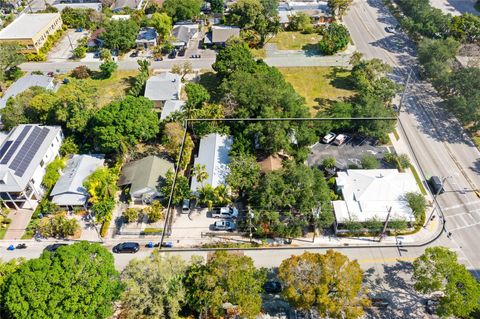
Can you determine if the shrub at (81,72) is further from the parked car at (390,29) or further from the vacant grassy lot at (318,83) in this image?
the parked car at (390,29)

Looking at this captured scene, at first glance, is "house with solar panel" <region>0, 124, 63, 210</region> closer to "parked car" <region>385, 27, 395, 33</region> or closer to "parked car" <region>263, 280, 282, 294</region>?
"parked car" <region>263, 280, 282, 294</region>

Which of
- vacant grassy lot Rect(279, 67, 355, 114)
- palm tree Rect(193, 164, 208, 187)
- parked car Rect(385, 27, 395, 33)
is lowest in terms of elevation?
vacant grassy lot Rect(279, 67, 355, 114)

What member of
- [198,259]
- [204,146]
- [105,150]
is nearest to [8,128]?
[105,150]

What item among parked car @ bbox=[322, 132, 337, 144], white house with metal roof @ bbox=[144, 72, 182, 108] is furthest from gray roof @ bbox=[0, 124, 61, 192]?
parked car @ bbox=[322, 132, 337, 144]

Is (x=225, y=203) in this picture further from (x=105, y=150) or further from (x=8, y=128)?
(x=8, y=128)

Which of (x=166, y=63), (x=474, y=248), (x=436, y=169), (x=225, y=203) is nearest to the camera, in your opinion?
(x=474, y=248)

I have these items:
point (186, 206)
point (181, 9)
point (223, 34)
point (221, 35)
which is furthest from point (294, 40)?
point (186, 206)

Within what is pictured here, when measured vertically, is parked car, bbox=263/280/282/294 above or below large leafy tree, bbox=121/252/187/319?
below

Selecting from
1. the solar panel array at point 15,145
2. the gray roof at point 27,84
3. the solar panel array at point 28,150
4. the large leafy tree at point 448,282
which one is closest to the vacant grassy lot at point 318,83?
the large leafy tree at point 448,282

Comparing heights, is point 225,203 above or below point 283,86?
below
